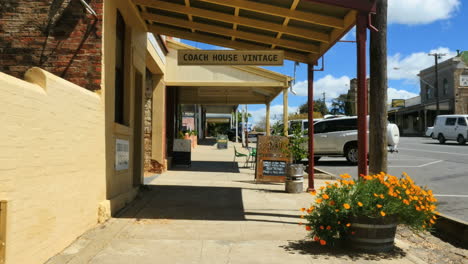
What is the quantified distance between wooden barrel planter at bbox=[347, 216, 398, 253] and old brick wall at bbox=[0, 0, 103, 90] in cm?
402

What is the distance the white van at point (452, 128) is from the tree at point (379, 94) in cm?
2660

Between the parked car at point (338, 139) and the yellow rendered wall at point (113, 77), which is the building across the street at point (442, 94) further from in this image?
the yellow rendered wall at point (113, 77)

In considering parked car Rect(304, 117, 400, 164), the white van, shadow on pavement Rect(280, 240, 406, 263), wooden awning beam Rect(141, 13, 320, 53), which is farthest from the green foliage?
the white van

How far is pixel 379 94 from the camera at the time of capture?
6.88 metres

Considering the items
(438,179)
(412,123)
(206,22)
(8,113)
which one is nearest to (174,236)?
(8,113)

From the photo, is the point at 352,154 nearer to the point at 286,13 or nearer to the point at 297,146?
the point at 297,146

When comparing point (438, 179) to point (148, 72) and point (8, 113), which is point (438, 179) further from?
point (8, 113)

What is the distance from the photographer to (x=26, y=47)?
252 inches

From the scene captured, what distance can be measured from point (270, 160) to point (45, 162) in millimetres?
8369

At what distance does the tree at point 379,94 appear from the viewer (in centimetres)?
687

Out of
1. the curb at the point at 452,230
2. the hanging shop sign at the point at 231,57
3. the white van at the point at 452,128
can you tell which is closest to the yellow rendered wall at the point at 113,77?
the hanging shop sign at the point at 231,57

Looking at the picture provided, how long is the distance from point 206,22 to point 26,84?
556 centimetres

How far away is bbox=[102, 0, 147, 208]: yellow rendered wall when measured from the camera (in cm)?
683

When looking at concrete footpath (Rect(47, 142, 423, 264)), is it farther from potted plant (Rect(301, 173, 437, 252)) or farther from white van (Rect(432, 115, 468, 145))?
white van (Rect(432, 115, 468, 145))
